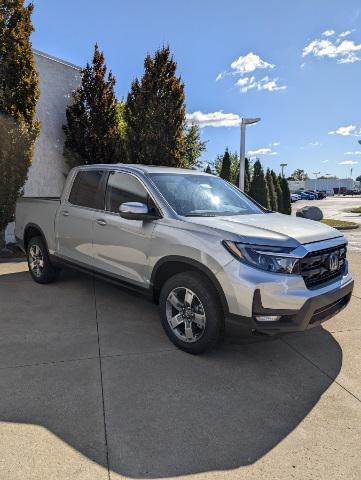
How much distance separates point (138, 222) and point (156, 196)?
0.34 metres

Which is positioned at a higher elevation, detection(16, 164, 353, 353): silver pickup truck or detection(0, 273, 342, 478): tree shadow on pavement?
detection(16, 164, 353, 353): silver pickup truck

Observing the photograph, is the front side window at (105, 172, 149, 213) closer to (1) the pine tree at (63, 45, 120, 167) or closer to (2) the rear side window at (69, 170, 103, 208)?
(2) the rear side window at (69, 170, 103, 208)

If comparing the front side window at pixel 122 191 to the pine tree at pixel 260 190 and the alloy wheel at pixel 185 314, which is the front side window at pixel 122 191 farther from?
the pine tree at pixel 260 190

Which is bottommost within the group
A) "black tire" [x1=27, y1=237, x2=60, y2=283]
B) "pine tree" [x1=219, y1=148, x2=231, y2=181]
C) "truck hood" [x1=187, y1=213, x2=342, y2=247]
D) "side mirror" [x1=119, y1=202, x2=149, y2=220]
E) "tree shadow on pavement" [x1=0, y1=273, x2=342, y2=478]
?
"tree shadow on pavement" [x1=0, y1=273, x2=342, y2=478]

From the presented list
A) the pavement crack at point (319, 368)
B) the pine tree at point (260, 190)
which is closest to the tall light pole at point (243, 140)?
the pine tree at point (260, 190)

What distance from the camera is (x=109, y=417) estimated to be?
2.91m

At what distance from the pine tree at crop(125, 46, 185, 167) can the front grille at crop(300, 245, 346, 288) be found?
7.34m

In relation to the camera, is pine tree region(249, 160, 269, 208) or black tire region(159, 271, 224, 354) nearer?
black tire region(159, 271, 224, 354)

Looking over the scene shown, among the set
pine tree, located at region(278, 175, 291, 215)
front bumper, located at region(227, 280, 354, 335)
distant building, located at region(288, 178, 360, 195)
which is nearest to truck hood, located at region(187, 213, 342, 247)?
front bumper, located at region(227, 280, 354, 335)

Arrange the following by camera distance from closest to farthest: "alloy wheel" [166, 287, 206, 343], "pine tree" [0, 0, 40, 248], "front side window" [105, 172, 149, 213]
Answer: "alloy wheel" [166, 287, 206, 343] → "front side window" [105, 172, 149, 213] → "pine tree" [0, 0, 40, 248]

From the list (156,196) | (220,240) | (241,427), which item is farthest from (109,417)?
(156,196)

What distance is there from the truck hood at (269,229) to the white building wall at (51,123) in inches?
289

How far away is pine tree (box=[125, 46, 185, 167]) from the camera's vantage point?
34.6 ft

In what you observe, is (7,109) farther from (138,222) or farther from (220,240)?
(220,240)
